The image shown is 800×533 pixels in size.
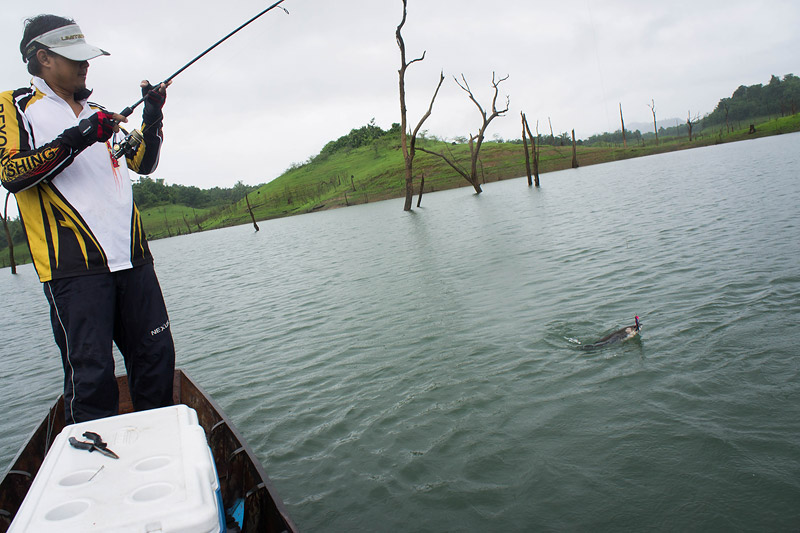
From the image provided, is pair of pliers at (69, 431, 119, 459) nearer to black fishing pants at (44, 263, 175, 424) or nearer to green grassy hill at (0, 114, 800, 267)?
black fishing pants at (44, 263, 175, 424)

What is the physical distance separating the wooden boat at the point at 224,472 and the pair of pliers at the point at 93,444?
90 centimetres

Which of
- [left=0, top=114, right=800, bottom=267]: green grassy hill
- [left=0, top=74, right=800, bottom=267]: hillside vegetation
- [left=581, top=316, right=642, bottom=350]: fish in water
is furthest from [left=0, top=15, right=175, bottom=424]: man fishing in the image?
[left=0, top=114, right=800, bottom=267]: green grassy hill

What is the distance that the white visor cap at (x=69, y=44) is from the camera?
3412 mm

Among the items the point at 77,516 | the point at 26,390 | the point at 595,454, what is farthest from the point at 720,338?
the point at 26,390

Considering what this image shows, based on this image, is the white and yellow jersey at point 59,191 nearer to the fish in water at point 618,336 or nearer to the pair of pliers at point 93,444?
the pair of pliers at point 93,444

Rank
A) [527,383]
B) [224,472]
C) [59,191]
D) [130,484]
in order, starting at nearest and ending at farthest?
[130,484] < [59,191] < [224,472] < [527,383]

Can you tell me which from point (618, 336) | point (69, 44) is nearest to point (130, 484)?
point (69, 44)

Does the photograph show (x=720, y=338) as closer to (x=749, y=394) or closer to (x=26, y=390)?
(x=749, y=394)

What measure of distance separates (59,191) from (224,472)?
2.37 metres

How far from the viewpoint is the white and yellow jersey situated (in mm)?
3197

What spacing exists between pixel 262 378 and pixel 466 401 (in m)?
3.24

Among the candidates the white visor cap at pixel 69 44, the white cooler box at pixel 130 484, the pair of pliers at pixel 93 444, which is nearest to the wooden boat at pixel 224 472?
the white cooler box at pixel 130 484

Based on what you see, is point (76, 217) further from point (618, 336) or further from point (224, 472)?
point (618, 336)

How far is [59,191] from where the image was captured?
3.43 metres
